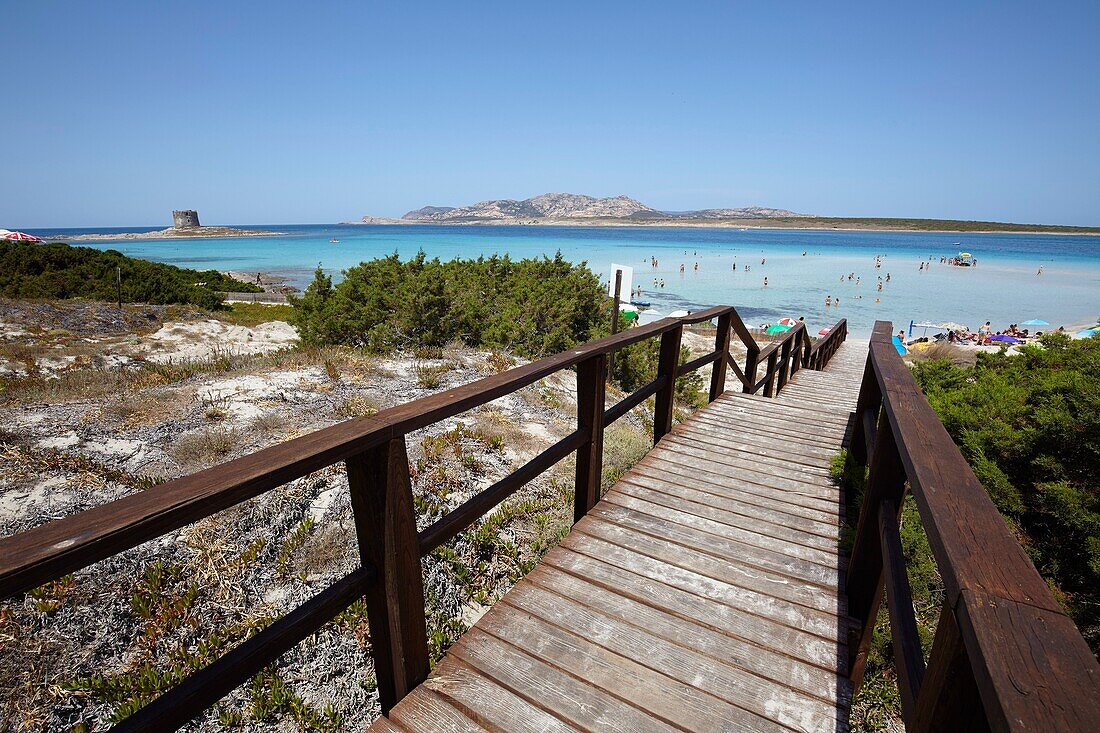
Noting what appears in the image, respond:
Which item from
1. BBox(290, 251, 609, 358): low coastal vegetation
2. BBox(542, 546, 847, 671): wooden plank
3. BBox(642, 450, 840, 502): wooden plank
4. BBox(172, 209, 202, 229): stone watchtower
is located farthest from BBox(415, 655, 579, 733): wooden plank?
BBox(172, 209, 202, 229): stone watchtower

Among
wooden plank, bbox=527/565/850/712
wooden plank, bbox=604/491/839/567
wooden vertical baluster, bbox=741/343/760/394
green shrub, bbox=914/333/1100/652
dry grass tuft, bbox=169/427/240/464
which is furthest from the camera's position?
wooden vertical baluster, bbox=741/343/760/394

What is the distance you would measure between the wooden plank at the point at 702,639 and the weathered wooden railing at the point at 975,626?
0.58m

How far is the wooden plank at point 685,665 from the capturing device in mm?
1981

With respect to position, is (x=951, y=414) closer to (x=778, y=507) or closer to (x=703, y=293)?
(x=778, y=507)

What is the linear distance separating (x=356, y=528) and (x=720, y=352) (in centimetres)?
471

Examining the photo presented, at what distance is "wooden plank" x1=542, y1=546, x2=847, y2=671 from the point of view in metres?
2.30

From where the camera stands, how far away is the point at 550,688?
2.09m

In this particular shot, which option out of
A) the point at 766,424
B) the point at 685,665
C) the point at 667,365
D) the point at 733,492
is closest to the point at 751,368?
the point at 766,424

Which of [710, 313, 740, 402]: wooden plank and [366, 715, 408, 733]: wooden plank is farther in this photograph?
[710, 313, 740, 402]: wooden plank

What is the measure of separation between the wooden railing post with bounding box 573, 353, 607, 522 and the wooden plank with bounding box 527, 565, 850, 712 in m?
0.65

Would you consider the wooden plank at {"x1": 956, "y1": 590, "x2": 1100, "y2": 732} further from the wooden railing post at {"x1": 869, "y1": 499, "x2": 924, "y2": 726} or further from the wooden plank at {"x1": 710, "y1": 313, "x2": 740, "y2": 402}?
the wooden plank at {"x1": 710, "y1": 313, "x2": 740, "y2": 402}

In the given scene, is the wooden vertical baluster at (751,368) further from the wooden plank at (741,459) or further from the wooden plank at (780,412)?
the wooden plank at (741,459)

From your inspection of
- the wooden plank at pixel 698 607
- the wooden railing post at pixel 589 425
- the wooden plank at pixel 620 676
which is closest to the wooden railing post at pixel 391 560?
the wooden plank at pixel 620 676

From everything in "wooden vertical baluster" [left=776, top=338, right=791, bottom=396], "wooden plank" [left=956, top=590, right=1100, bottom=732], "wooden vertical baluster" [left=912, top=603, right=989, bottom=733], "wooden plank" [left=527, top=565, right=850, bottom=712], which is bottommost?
"wooden vertical baluster" [left=776, top=338, right=791, bottom=396]
